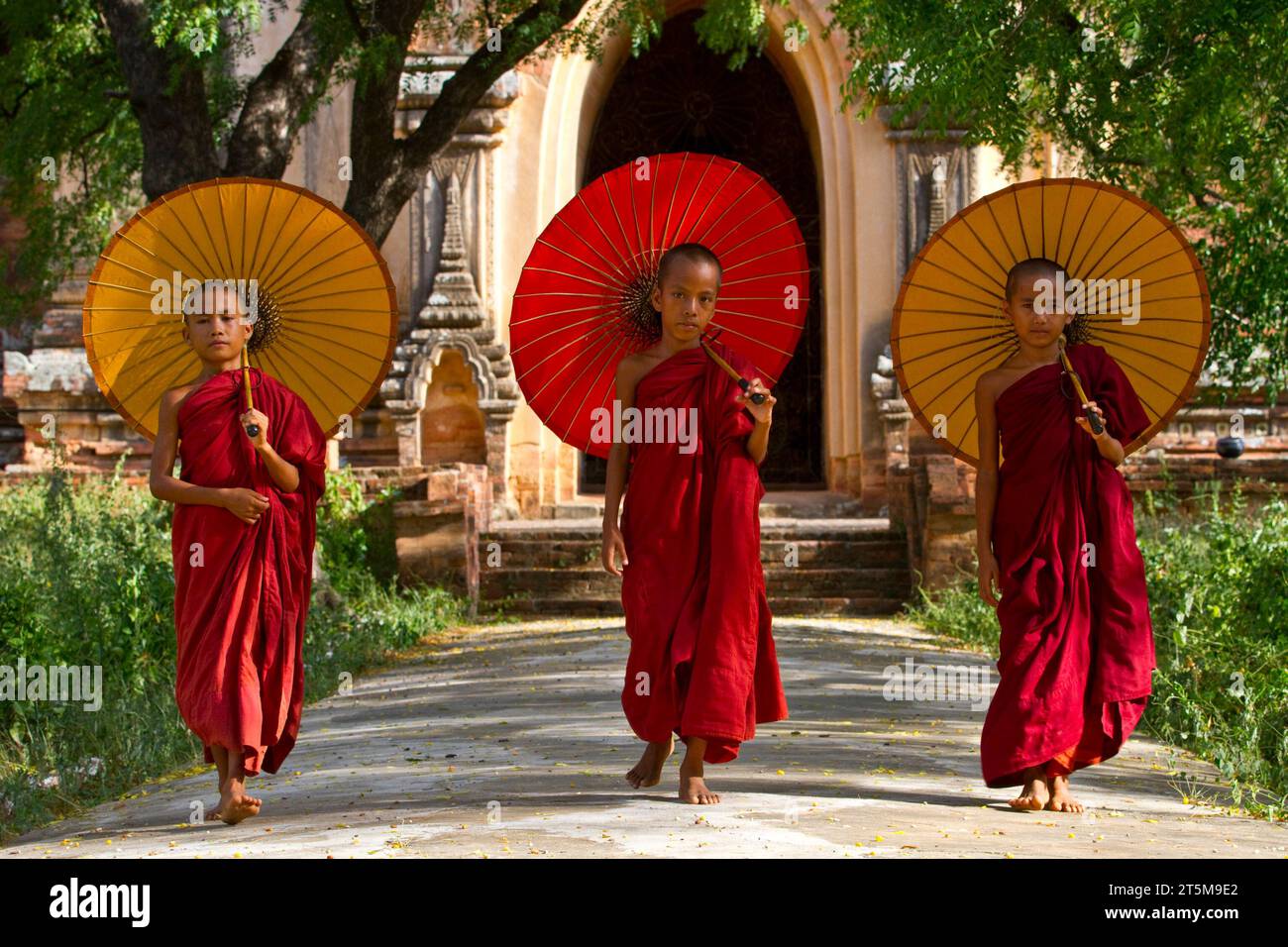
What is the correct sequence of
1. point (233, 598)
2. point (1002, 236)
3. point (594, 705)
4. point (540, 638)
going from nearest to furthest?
point (233, 598) → point (1002, 236) → point (594, 705) → point (540, 638)

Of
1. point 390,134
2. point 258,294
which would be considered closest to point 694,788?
point 258,294

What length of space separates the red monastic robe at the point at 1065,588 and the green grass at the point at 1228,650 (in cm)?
74

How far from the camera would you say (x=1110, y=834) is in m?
5.02

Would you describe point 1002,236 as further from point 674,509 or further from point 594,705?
point 594,705

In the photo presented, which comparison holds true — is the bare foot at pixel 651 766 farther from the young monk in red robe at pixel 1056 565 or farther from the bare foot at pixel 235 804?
the bare foot at pixel 235 804

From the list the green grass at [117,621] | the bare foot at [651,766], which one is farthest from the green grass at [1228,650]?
the green grass at [117,621]

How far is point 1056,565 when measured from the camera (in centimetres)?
548

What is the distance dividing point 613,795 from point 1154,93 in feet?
16.8

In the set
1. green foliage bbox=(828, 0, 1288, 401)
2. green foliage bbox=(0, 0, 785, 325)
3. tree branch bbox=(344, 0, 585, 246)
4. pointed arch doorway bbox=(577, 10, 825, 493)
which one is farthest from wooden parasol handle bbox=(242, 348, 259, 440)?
pointed arch doorway bbox=(577, 10, 825, 493)

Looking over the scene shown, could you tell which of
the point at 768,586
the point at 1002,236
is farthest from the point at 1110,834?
the point at 768,586

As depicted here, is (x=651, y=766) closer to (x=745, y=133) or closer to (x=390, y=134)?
(x=390, y=134)

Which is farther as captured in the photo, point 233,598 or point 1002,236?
point 1002,236

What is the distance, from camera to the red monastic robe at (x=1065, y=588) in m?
5.39
